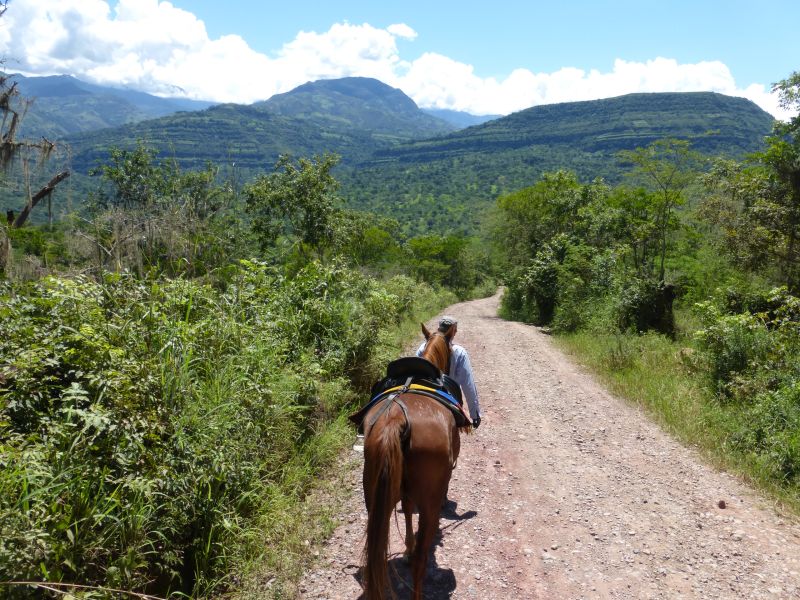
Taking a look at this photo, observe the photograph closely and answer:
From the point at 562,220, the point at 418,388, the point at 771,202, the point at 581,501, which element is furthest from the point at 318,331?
the point at 562,220

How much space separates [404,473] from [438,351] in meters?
1.67

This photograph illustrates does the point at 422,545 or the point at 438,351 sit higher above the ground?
the point at 438,351

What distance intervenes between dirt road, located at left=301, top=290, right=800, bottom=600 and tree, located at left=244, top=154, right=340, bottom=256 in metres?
11.8

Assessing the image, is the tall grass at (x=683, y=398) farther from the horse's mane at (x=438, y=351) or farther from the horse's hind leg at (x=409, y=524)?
the horse's hind leg at (x=409, y=524)

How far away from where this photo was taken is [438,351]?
16.2 ft

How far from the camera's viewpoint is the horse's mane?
4.87 meters

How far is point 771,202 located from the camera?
12977mm

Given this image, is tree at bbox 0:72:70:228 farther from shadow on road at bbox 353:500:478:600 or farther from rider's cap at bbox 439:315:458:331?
shadow on road at bbox 353:500:478:600

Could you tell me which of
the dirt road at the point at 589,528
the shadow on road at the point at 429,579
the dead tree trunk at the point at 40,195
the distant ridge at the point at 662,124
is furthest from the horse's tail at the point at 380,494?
the distant ridge at the point at 662,124

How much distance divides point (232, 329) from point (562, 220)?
890 inches

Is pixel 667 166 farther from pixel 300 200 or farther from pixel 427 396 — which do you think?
pixel 427 396

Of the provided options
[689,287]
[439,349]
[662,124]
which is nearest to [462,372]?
[439,349]

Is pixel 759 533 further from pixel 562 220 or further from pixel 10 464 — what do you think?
pixel 562 220

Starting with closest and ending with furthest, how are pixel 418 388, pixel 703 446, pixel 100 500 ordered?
pixel 100 500 → pixel 418 388 → pixel 703 446
